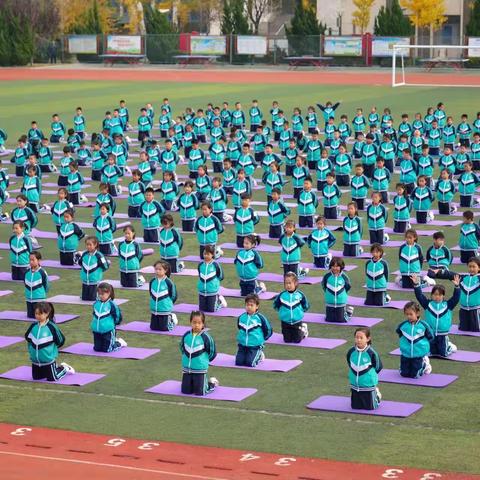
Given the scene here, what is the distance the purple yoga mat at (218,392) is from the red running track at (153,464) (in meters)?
2.09

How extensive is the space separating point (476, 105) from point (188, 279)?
34.0 metres

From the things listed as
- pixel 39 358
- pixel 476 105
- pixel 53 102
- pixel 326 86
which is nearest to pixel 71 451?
pixel 39 358

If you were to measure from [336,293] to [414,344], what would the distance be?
343 centimetres

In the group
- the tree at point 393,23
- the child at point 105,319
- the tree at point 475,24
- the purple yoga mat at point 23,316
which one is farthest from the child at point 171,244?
the tree at point 393,23

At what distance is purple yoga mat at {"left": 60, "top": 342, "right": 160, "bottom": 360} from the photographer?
796 inches

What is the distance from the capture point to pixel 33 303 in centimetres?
2252

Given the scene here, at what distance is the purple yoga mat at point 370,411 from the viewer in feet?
56.4

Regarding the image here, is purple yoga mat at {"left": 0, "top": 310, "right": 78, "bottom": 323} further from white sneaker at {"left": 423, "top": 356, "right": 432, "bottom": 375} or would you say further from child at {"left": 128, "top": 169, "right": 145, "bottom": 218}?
child at {"left": 128, "top": 169, "right": 145, "bottom": 218}

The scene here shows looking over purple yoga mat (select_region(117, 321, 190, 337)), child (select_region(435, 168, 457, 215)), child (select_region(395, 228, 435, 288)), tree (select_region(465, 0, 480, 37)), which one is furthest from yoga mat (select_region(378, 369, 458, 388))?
tree (select_region(465, 0, 480, 37))

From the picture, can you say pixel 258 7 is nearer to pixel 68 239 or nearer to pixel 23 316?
pixel 68 239

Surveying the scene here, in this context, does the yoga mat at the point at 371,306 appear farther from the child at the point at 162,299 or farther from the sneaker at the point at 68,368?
the sneaker at the point at 68,368

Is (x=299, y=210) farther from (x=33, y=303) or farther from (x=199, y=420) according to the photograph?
(x=199, y=420)

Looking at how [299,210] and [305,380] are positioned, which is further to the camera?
[299,210]

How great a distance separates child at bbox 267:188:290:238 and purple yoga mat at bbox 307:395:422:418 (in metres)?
11.0
